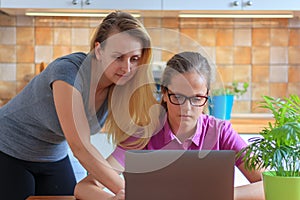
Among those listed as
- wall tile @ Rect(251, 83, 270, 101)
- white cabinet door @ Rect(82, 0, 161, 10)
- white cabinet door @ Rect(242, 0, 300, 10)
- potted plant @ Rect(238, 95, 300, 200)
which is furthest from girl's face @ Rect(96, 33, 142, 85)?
wall tile @ Rect(251, 83, 270, 101)

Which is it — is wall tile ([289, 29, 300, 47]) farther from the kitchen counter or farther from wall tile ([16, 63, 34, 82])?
wall tile ([16, 63, 34, 82])

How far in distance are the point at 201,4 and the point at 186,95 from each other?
62.1 inches

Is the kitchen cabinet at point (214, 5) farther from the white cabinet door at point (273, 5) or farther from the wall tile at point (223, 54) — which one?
the wall tile at point (223, 54)

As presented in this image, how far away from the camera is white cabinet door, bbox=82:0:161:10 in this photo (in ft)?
9.77

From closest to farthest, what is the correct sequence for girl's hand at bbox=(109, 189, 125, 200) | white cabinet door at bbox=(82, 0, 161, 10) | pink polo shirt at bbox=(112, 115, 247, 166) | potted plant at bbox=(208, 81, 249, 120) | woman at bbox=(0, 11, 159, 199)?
girl's hand at bbox=(109, 189, 125, 200) < woman at bbox=(0, 11, 159, 199) < pink polo shirt at bbox=(112, 115, 247, 166) < potted plant at bbox=(208, 81, 249, 120) < white cabinet door at bbox=(82, 0, 161, 10)

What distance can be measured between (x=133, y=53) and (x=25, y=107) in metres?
0.55

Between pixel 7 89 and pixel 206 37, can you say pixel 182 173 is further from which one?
pixel 7 89

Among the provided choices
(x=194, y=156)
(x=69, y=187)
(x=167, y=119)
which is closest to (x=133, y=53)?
(x=167, y=119)

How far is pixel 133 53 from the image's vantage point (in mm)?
1469

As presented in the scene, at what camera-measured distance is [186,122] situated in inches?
64.6

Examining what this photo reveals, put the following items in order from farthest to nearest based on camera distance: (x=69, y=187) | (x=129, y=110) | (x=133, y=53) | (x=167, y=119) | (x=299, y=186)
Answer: (x=69, y=187), (x=167, y=119), (x=129, y=110), (x=133, y=53), (x=299, y=186)

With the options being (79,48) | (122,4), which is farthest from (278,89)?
(79,48)

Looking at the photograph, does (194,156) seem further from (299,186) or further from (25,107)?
(25,107)

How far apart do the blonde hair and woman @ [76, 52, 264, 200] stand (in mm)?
32
